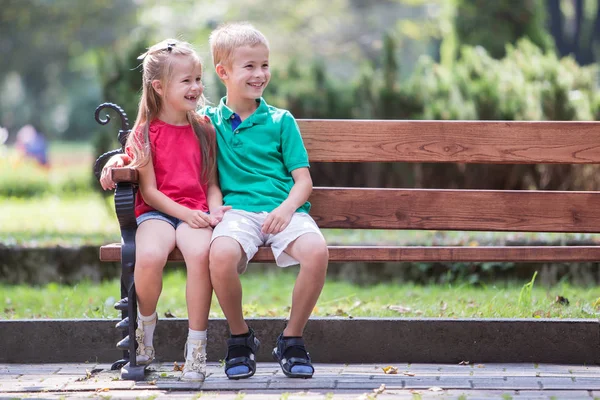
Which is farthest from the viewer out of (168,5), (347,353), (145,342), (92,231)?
(168,5)

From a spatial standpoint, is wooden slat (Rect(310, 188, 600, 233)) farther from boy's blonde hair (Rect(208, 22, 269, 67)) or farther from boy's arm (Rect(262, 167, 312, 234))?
boy's blonde hair (Rect(208, 22, 269, 67))

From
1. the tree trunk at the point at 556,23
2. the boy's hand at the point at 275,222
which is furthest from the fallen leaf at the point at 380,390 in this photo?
the tree trunk at the point at 556,23

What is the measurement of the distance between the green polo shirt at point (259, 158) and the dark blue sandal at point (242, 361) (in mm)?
558

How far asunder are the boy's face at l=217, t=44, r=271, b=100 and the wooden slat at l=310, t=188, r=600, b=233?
1.93 feet

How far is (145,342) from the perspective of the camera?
3.97 m

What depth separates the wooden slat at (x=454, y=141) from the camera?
4.46 metres

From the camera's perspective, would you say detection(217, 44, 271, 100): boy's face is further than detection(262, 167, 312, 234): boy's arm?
Yes

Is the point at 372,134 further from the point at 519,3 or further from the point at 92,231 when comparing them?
the point at 519,3

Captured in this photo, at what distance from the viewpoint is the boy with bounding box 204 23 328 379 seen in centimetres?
384

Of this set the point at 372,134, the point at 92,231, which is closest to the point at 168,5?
the point at 92,231

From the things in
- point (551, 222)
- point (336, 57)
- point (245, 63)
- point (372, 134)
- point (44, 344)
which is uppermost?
point (245, 63)

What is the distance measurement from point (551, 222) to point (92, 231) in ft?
18.3

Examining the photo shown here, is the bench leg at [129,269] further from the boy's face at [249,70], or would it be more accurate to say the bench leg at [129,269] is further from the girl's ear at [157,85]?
the boy's face at [249,70]

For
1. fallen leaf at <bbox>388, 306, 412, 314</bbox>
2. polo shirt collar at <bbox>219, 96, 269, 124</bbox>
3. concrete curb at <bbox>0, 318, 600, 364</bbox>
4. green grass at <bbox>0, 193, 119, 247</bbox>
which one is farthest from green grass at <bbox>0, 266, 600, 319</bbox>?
polo shirt collar at <bbox>219, 96, 269, 124</bbox>
